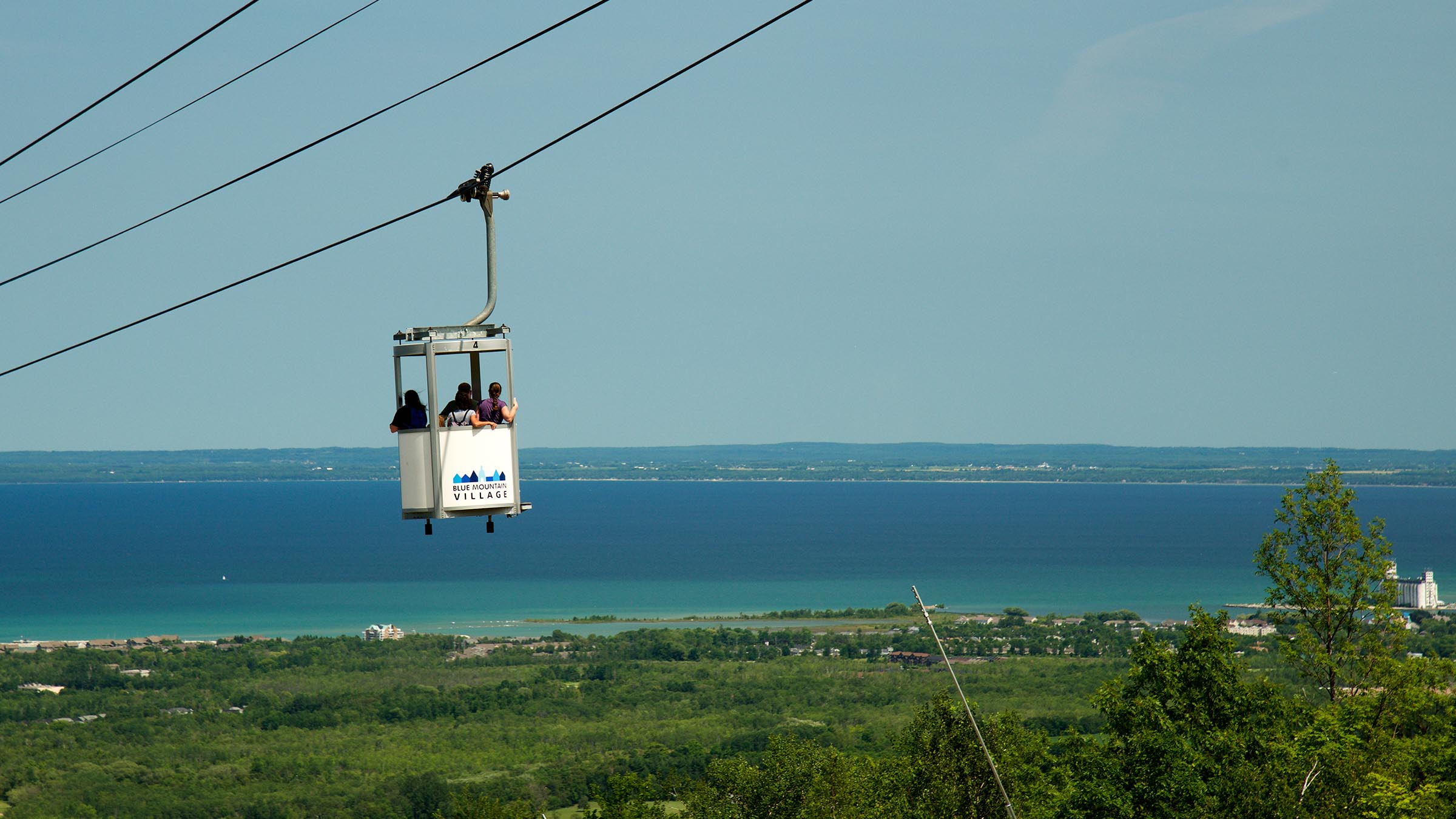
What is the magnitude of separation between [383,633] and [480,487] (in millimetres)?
102626

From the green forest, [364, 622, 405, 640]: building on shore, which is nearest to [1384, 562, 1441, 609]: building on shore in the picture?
the green forest

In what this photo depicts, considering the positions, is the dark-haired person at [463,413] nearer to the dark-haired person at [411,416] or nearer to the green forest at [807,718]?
the dark-haired person at [411,416]

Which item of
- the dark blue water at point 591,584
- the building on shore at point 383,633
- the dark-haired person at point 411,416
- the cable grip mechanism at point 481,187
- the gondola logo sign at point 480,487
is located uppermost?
the cable grip mechanism at point 481,187

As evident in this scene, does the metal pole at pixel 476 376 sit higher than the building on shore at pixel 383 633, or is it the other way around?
the metal pole at pixel 476 376

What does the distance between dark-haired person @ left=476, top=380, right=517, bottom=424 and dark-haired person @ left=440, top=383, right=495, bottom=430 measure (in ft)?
0.26

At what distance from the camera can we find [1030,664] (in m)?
85.4

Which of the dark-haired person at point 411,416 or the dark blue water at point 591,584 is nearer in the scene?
the dark-haired person at point 411,416

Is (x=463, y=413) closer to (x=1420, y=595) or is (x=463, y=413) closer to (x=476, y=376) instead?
(x=476, y=376)

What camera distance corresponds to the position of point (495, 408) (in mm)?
10305

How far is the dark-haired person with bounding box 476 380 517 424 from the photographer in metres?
10.2

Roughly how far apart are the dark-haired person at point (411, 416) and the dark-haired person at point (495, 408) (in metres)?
0.43

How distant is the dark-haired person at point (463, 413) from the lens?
10.1m

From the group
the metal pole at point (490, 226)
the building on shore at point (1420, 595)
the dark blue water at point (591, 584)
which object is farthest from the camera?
the dark blue water at point (591, 584)

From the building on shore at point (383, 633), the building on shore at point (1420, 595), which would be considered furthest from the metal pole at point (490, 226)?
the building on shore at point (1420, 595)
